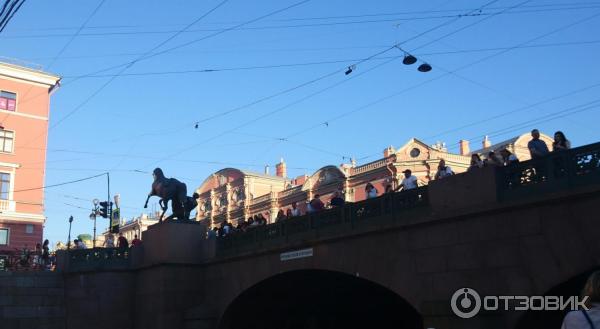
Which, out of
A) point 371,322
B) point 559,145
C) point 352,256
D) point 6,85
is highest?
point 6,85

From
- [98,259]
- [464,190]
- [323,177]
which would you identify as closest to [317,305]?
[98,259]

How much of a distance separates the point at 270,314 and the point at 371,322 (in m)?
3.63

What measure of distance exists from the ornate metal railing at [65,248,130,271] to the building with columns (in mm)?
14813

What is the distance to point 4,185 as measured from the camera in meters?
35.0

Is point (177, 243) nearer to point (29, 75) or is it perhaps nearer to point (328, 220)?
point (328, 220)

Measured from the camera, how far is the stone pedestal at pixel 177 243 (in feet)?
64.8

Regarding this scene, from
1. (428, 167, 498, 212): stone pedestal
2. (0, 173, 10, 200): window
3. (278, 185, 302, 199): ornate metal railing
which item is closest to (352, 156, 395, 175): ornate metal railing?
(278, 185, 302, 199): ornate metal railing

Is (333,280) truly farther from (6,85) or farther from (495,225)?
(6,85)

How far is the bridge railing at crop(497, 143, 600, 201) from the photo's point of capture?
9438 millimetres

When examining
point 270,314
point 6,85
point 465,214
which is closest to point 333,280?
point 270,314

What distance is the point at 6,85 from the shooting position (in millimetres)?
36375

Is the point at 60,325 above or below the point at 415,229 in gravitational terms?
below

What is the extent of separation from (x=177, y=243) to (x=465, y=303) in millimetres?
11035

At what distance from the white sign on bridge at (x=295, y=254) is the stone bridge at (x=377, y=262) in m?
0.04
